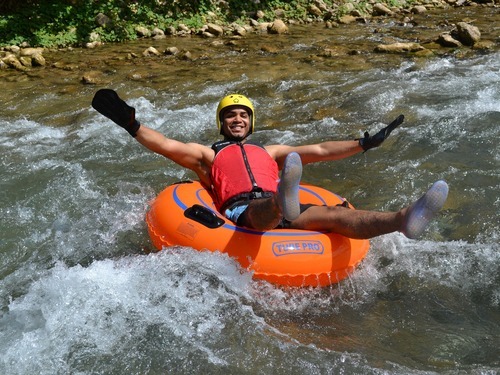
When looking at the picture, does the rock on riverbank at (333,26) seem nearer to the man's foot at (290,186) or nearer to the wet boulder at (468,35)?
the wet boulder at (468,35)

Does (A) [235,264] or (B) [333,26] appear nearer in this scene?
(A) [235,264]

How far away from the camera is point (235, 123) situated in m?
5.05

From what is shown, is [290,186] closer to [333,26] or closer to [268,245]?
[268,245]

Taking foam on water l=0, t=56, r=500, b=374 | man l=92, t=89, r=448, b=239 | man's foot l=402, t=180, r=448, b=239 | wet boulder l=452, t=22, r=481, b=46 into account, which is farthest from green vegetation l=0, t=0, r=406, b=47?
man's foot l=402, t=180, r=448, b=239

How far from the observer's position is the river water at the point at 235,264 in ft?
10.7

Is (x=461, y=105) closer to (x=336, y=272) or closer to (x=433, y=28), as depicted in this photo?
(x=336, y=272)

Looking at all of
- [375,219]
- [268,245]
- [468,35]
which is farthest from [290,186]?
[468,35]

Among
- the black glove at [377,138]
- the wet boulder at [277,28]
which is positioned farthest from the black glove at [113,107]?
the wet boulder at [277,28]

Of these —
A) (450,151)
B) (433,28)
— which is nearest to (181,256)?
(450,151)

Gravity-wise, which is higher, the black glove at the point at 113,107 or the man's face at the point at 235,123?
the black glove at the point at 113,107

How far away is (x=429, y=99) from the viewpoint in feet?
25.2

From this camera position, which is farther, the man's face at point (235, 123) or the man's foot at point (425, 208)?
the man's face at point (235, 123)

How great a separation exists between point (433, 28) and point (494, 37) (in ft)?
6.69

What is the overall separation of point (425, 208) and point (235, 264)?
4.23ft
